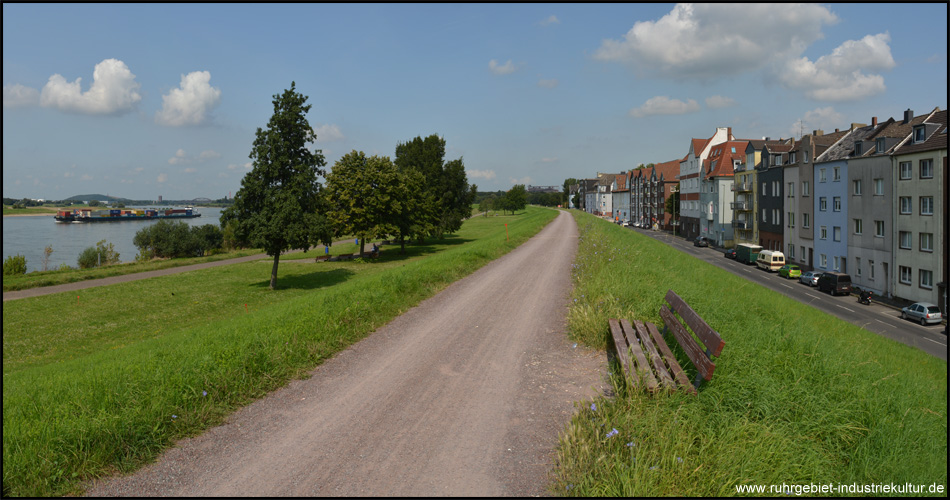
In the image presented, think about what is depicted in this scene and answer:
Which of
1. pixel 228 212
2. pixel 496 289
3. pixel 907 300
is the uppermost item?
pixel 228 212

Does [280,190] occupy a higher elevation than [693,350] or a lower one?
higher

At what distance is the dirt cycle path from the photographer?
5402mm

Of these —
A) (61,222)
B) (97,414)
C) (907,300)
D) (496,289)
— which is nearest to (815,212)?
(907,300)

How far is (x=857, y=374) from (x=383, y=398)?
714cm

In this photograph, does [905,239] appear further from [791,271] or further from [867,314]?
[791,271]

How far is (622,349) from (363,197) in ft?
132

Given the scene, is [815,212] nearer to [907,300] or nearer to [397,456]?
[907,300]

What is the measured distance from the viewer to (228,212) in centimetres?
3247

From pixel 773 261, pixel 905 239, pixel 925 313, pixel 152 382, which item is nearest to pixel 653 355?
pixel 152 382

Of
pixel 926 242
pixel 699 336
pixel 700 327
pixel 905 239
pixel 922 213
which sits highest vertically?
pixel 922 213

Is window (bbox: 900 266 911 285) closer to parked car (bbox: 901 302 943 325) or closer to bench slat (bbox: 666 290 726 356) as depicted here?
parked car (bbox: 901 302 943 325)

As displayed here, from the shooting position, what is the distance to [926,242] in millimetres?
36375

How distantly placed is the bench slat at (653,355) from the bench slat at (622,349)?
0.19 m

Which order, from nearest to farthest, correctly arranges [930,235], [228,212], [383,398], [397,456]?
[397,456]
[383,398]
[228,212]
[930,235]
